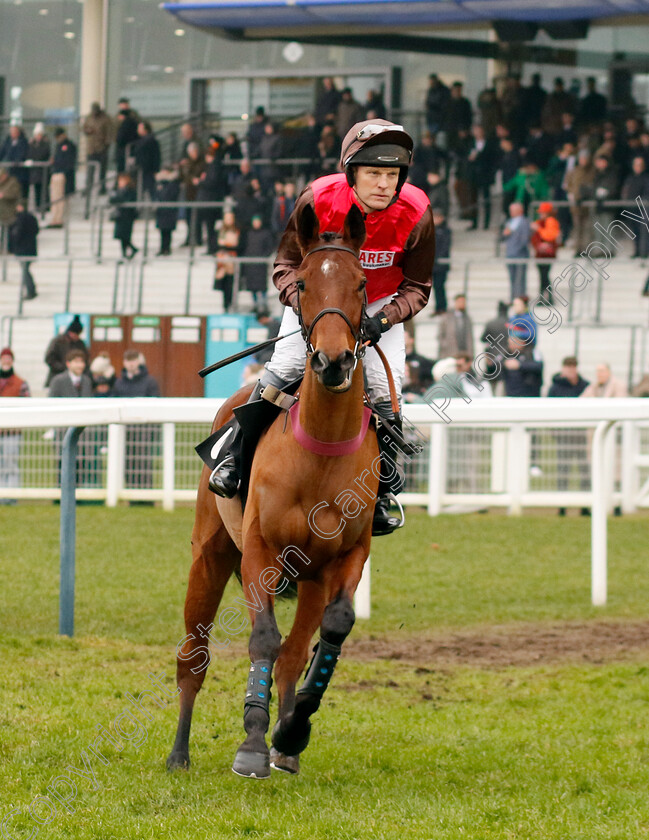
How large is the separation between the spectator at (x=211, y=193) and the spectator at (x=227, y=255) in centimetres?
34

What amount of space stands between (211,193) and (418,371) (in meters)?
9.00

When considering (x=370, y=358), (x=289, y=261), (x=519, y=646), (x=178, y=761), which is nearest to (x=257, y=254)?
(x=519, y=646)

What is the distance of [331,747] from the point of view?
5.11 meters

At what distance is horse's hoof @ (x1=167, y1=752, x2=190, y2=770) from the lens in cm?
476

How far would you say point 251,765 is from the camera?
416 centimetres

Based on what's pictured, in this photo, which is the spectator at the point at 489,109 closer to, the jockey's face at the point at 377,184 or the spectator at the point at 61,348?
the spectator at the point at 61,348

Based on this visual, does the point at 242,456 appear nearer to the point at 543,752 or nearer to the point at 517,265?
the point at 543,752

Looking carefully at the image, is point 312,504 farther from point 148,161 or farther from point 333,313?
point 148,161

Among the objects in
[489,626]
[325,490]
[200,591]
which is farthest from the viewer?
[489,626]

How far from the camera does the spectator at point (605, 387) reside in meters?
13.1

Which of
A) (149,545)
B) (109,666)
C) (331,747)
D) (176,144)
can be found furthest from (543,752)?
(176,144)

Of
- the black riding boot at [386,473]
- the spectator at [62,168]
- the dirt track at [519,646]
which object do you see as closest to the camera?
the black riding boot at [386,473]

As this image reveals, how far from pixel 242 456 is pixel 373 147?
4.16 feet

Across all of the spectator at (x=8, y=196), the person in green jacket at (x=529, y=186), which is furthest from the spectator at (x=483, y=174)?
the spectator at (x=8, y=196)
